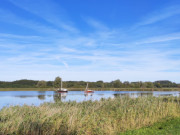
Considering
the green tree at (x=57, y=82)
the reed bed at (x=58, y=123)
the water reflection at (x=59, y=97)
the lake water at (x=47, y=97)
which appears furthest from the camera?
the green tree at (x=57, y=82)

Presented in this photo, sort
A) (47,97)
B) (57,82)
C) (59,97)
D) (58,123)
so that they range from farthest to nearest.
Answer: (57,82) → (47,97) → (59,97) → (58,123)

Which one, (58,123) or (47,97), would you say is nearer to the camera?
(58,123)

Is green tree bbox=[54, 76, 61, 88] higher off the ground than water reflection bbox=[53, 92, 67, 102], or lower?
higher

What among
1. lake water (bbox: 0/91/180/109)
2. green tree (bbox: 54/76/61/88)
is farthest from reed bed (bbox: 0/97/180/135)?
green tree (bbox: 54/76/61/88)

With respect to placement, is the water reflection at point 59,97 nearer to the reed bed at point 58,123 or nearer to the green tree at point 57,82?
the reed bed at point 58,123

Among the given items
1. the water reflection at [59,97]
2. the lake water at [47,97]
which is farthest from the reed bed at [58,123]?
the water reflection at [59,97]

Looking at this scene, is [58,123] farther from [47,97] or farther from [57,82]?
[57,82]

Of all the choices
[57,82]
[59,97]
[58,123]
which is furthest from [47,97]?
[57,82]

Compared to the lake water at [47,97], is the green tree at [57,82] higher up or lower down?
higher up

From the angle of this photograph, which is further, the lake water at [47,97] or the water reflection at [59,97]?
the lake water at [47,97]

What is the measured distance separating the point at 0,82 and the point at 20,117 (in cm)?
11165

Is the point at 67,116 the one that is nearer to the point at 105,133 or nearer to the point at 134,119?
the point at 105,133

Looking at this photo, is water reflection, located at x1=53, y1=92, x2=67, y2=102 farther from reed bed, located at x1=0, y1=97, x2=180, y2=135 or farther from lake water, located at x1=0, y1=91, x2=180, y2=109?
reed bed, located at x1=0, y1=97, x2=180, y2=135

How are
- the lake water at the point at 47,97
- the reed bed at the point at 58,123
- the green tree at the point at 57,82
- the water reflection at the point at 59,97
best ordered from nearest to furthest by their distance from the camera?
the reed bed at the point at 58,123, the water reflection at the point at 59,97, the lake water at the point at 47,97, the green tree at the point at 57,82
